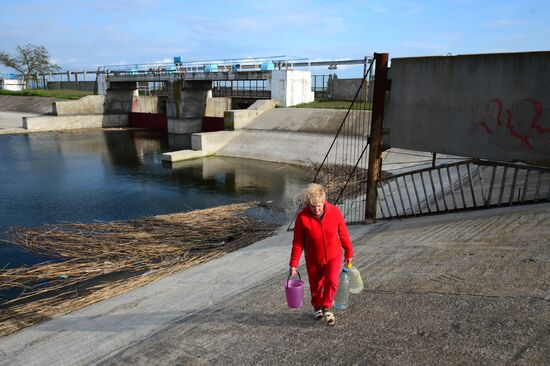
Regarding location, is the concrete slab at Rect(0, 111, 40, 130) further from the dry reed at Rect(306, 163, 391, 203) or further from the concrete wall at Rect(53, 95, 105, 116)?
the dry reed at Rect(306, 163, 391, 203)

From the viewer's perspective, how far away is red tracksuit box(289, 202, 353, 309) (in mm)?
4141

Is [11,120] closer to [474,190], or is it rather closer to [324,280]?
[474,190]

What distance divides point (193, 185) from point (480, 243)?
50.8 ft

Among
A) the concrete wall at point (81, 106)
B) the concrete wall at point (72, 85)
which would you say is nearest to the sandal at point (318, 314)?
the concrete wall at point (81, 106)

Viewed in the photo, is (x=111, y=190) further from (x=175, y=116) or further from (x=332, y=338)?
(x=175, y=116)

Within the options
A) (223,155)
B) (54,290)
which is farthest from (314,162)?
(54,290)

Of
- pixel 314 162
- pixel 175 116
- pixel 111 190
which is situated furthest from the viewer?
pixel 175 116

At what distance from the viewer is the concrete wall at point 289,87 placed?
33000 millimetres

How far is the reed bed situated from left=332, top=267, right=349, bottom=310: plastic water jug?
194 inches

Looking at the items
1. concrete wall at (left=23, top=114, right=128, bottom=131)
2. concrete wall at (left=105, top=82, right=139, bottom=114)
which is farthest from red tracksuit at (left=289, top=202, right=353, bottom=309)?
concrete wall at (left=105, top=82, right=139, bottom=114)

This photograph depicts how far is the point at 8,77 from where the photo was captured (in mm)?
73188

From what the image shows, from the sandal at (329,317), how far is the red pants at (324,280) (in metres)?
0.11

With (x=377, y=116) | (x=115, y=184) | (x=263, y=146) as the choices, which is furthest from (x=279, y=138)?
(x=377, y=116)

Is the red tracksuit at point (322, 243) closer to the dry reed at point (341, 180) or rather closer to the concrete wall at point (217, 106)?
the dry reed at point (341, 180)
